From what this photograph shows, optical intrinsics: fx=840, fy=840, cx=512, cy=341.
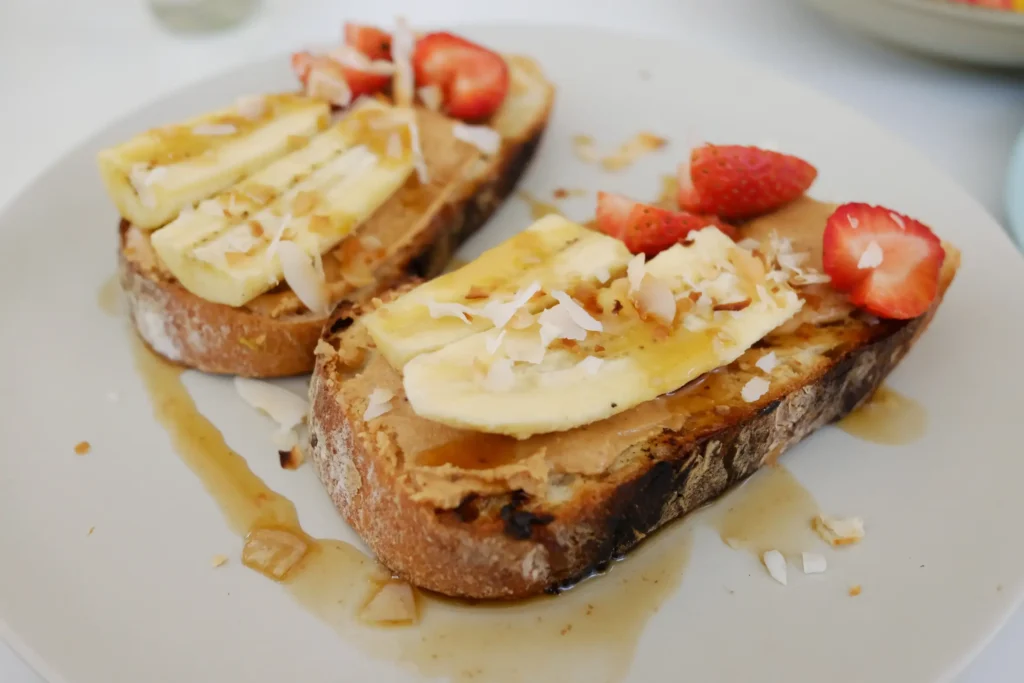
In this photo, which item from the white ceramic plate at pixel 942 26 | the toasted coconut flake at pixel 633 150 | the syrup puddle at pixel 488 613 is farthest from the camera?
the toasted coconut flake at pixel 633 150

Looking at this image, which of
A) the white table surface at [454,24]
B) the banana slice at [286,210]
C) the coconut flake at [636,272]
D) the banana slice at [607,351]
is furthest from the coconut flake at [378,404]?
the white table surface at [454,24]

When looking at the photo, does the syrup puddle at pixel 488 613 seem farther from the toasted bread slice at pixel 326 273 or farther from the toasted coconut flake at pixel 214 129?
the toasted coconut flake at pixel 214 129

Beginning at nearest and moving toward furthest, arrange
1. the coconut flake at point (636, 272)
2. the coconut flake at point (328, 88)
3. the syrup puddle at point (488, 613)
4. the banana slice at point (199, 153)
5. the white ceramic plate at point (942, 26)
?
the syrup puddle at point (488, 613)
the coconut flake at point (636, 272)
the banana slice at point (199, 153)
the coconut flake at point (328, 88)
the white ceramic plate at point (942, 26)

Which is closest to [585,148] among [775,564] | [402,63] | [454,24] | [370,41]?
[402,63]

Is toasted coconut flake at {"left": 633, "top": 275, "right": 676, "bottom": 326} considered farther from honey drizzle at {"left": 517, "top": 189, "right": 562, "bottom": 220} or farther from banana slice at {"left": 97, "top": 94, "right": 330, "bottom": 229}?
banana slice at {"left": 97, "top": 94, "right": 330, "bottom": 229}

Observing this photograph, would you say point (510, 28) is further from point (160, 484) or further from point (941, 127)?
point (160, 484)

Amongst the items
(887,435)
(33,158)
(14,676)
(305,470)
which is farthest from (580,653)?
(33,158)

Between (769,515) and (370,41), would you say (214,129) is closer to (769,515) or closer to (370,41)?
(370,41)

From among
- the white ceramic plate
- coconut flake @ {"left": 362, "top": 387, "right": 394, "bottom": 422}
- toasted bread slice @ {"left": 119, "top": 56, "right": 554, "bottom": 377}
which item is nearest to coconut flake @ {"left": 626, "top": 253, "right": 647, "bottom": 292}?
coconut flake @ {"left": 362, "top": 387, "right": 394, "bottom": 422}
